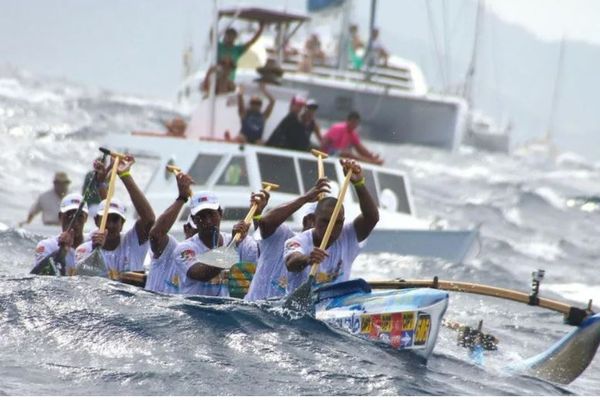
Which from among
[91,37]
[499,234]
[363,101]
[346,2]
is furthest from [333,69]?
[91,37]

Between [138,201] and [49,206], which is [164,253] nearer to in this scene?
[138,201]

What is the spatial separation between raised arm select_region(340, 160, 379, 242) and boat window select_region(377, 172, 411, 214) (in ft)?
28.8

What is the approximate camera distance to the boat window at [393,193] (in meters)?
20.0

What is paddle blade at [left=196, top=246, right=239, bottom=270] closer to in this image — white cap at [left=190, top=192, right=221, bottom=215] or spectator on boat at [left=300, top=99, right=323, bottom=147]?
white cap at [left=190, top=192, right=221, bottom=215]

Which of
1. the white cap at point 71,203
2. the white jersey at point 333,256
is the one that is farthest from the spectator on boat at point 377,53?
the white jersey at point 333,256

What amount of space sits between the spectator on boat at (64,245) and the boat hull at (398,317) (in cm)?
299

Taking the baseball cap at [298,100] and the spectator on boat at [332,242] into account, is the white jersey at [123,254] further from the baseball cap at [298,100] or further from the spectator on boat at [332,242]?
the baseball cap at [298,100]

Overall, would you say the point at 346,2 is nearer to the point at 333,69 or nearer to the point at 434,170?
the point at 333,69

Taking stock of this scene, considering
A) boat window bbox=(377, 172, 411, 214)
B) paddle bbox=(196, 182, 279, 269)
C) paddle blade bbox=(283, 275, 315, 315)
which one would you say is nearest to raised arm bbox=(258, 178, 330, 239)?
paddle bbox=(196, 182, 279, 269)

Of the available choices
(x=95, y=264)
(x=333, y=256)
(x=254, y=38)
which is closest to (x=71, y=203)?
(x=95, y=264)

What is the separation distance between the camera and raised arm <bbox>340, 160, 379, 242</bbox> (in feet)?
34.9

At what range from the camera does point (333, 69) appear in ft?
131

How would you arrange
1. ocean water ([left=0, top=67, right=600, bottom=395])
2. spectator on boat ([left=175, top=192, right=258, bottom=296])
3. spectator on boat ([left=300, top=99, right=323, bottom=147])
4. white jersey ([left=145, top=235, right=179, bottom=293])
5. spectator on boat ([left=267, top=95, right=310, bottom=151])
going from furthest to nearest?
spectator on boat ([left=267, top=95, right=310, bottom=151]) < spectator on boat ([left=300, top=99, right=323, bottom=147]) < white jersey ([left=145, top=235, right=179, bottom=293]) < spectator on boat ([left=175, top=192, right=258, bottom=296]) < ocean water ([left=0, top=67, right=600, bottom=395])

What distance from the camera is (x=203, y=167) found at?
19125 mm
